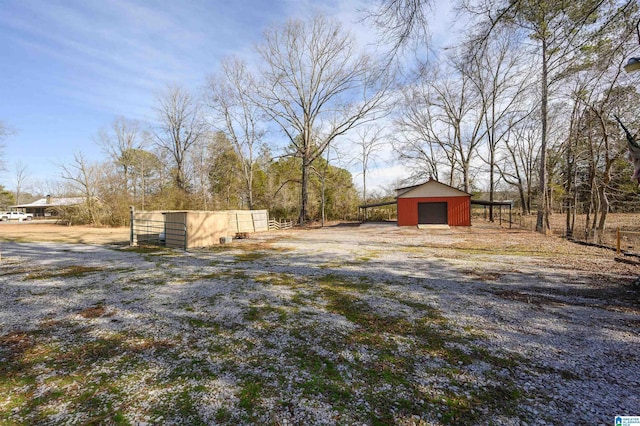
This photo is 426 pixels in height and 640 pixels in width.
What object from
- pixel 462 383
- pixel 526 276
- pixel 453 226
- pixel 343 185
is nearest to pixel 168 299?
pixel 462 383

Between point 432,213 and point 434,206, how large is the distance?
602mm

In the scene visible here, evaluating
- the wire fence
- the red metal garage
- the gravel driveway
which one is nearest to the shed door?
the red metal garage

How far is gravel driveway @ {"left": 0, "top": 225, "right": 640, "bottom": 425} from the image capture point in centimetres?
215

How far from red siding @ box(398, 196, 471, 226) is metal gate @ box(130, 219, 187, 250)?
1675cm

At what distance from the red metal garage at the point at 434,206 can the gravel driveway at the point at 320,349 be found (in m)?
15.8

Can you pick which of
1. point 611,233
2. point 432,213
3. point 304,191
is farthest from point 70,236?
point 611,233

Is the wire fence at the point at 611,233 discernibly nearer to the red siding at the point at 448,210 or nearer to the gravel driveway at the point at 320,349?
the red siding at the point at 448,210

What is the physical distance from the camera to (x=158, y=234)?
1355cm

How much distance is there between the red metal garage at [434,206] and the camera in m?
21.5

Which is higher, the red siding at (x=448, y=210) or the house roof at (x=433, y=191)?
the house roof at (x=433, y=191)

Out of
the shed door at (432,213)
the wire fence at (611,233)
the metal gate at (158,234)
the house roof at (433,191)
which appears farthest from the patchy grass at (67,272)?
the shed door at (432,213)

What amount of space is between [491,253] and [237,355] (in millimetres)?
9835

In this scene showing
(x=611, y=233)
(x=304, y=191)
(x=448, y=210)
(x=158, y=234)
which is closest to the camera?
(x=158, y=234)

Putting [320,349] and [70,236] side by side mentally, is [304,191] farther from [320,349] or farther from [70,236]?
[320,349]
